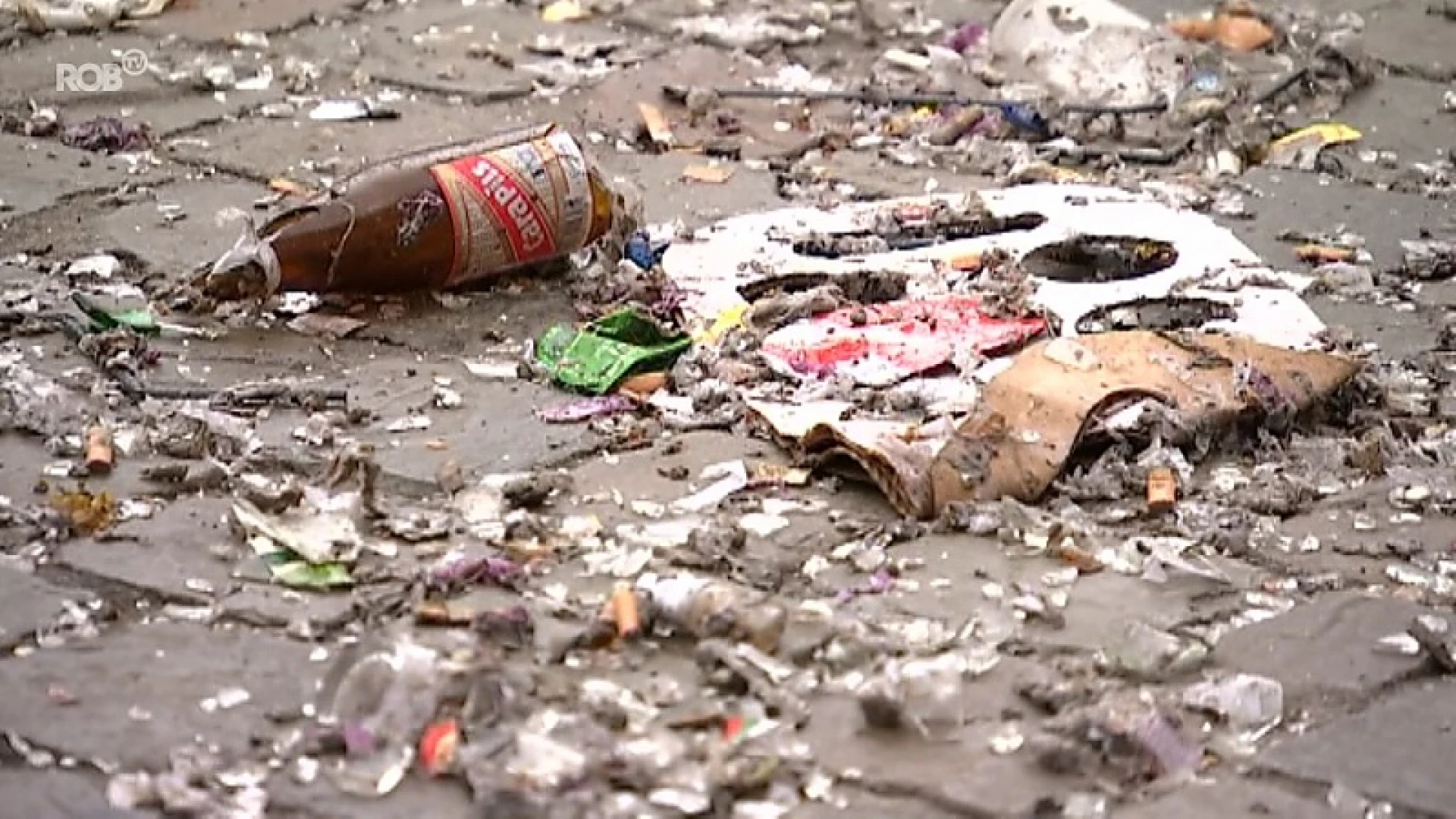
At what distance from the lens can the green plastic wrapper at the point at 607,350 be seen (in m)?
2.91

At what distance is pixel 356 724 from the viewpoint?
1.96 metres

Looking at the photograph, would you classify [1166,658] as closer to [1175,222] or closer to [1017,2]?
[1175,222]

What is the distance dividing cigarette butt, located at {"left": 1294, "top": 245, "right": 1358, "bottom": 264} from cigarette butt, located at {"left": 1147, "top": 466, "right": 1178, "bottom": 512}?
3.38 ft

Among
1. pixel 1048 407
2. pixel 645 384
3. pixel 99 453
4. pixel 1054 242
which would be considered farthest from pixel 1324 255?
pixel 99 453

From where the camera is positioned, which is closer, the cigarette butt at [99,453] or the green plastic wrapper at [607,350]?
the cigarette butt at [99,453]

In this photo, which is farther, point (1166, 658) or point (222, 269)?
point (222, 269)

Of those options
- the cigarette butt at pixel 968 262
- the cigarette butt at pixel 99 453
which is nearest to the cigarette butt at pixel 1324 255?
the cigarette butt at pixel 968 262

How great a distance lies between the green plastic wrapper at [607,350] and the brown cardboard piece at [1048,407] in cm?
25

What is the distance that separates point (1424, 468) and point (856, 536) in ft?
2.47

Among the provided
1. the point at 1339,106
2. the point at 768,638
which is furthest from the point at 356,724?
the point at 1339,106

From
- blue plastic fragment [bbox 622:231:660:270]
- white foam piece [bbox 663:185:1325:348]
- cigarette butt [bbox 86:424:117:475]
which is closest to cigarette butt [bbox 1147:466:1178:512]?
white foam piece [bbox 663:185:1325:348]

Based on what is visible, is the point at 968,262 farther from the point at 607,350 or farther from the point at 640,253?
the point at 607,350

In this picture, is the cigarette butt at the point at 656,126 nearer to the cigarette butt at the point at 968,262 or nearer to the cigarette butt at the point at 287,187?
the cigarette butt at the point at 287,187

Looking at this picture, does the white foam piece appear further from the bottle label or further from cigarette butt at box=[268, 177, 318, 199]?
cigarette butt at box=[268, 177, 318, 199]
